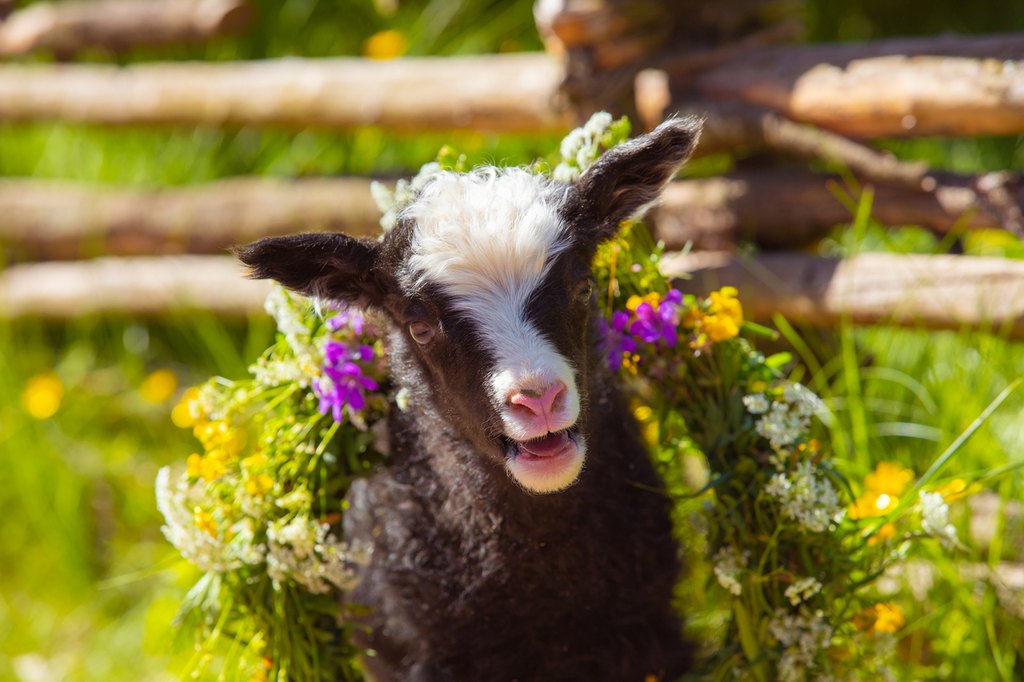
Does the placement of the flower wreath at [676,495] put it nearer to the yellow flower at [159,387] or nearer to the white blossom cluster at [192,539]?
the white blossom cluster at [192,539]

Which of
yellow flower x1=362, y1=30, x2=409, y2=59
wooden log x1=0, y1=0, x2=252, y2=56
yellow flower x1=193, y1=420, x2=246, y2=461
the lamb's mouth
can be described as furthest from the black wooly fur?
wooden log x1=0, y1=0, x2=252, y2=56

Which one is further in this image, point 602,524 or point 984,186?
point 984,186

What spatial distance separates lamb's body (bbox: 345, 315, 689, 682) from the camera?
2.75 meters

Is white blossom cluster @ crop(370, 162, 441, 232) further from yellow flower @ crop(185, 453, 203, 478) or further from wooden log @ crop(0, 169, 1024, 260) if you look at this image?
wooden log @ crop(0, 169, 1024, 260)

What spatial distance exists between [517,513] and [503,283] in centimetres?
65

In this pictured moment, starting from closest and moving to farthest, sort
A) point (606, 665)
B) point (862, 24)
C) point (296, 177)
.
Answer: point (606, 665)
point (296, 177)
point (862, 24)

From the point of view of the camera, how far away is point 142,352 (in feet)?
18.0

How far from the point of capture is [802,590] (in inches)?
105

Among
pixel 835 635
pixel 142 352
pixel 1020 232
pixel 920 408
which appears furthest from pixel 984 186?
pixel 142 352

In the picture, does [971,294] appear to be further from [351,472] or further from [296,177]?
[296,177]

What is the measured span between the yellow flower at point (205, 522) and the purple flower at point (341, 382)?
1.33 feet

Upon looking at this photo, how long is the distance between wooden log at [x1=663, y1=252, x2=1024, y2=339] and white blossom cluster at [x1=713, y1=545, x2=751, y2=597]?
34.6 inches

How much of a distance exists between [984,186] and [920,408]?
0.84 meters

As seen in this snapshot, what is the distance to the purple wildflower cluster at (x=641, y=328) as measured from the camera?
9.12 feet
